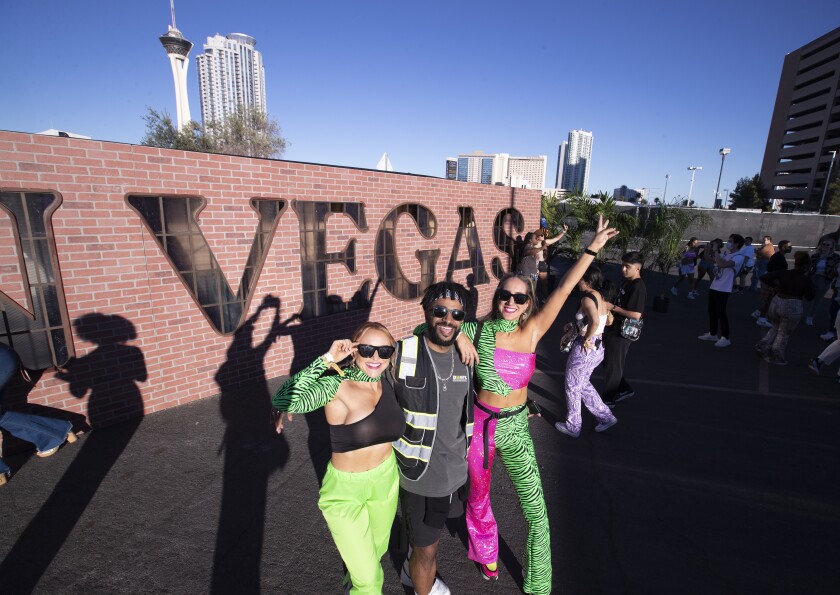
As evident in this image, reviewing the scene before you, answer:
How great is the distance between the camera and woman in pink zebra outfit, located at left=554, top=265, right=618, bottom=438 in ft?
13.5

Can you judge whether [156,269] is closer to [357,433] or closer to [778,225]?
[357,433]

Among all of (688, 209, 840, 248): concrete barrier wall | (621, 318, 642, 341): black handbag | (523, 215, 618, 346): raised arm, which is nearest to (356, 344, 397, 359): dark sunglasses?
(523, 215, 618, 346): raised arm

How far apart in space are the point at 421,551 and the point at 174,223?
14.5ft

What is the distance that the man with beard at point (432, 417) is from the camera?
7.39 ft

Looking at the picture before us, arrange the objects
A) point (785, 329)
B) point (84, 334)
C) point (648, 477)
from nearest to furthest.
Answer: point (648, 477), point (84, 334), point (785, 329)

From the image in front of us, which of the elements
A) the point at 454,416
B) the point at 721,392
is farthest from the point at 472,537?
the point at 721,392

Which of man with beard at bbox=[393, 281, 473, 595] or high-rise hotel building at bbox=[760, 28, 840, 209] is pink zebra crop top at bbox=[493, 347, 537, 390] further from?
high-rise hotel building at bbox=[760, 28, 840, 209]

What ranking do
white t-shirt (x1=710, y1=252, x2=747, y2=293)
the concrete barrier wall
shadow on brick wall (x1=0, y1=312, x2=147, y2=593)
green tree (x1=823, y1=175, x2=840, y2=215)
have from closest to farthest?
1. shadow on brick wall (x1=0, y1=312, x2=147, y2=593)
2. white t-shirt (x1=710, y1=252, x2=747, y2=293)
3. the concrete barrier wall
4. green tree (x1=823, y1=175, x2=840, y2=215)

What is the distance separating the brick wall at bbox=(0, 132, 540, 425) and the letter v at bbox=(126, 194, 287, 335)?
85mm

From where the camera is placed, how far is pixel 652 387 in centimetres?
599

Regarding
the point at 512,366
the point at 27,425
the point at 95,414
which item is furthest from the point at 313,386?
the point at 95,414

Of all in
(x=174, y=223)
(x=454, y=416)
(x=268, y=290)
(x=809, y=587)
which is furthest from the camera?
(x=268, y=290)

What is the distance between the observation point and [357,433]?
2043 mm

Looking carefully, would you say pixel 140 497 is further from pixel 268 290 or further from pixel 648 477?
pixel 648 477
